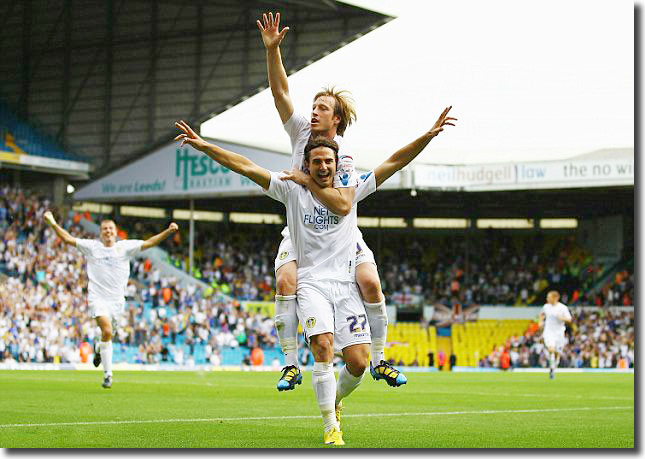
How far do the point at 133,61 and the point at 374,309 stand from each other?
43179 mm

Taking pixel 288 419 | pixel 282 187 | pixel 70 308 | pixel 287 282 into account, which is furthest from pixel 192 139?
pixel 70 308

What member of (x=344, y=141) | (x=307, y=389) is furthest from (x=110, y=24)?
(x=344, y=141)

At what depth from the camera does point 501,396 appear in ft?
61.0

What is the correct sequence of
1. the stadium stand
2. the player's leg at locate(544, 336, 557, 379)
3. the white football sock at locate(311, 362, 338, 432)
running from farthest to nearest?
the stadium stand
the player's leg at locate(544, 336, 557, 379)
the white football sock at locate(311, 362, 338, 432)

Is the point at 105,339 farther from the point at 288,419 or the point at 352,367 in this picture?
the point at 352,367

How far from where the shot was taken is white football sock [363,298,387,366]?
966 centimetres

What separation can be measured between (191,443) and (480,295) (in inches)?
1809

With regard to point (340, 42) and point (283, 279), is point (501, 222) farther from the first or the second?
point (283, 279)

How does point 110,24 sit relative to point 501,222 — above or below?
above

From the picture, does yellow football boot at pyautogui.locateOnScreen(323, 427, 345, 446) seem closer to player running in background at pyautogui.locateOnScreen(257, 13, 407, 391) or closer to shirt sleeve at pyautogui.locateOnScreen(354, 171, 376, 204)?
player running in background at pyautogui.locateOnScreen(257, 13, 407, 391)

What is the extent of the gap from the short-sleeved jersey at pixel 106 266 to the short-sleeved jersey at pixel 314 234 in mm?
9271

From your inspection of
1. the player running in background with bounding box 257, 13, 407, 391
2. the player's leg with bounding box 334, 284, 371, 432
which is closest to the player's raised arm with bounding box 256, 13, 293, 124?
the player running in background with bounding box 257, 13, 407, 391

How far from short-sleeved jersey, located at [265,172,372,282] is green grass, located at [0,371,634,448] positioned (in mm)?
1461

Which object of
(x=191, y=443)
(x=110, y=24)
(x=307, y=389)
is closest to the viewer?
(x=191, y=443)
